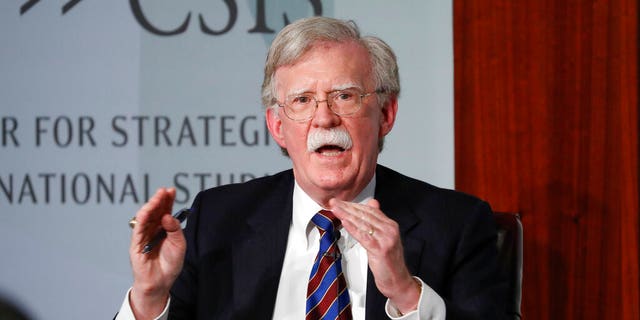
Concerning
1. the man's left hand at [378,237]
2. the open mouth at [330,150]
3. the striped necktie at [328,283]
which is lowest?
the striped necktie at [328,283]

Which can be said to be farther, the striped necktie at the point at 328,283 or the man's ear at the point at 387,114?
the man's ear at the point at 387,114

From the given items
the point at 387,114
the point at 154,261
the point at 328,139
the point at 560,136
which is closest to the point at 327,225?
the point at 328,139

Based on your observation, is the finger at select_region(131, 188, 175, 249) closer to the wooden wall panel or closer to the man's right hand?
the man's right hand

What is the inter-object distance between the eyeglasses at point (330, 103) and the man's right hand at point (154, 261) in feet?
1.54

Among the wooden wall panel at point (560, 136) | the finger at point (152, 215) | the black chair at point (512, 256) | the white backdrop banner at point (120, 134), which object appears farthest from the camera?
the white backdrop banner at point (120, 134)

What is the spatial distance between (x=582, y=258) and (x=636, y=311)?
26 centimetres

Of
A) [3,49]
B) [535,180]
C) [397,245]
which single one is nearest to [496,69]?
[535,180]

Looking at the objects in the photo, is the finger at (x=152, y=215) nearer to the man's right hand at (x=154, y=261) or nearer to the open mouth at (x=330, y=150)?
the man's right hand at (x=154, y=261)

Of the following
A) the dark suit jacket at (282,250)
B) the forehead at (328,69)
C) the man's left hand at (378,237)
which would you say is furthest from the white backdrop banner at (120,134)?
the man's left hand at (378,237)

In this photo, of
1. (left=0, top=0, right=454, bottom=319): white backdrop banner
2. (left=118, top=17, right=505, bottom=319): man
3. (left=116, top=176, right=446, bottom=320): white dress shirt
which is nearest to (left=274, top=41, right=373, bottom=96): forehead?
(left=118, top=17, right=505, bottom=319): man

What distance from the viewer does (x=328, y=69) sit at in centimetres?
213

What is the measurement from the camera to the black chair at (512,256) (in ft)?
7.35

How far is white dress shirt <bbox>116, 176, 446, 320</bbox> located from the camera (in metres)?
2.12

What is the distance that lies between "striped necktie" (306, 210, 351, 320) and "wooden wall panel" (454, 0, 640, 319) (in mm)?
1109
